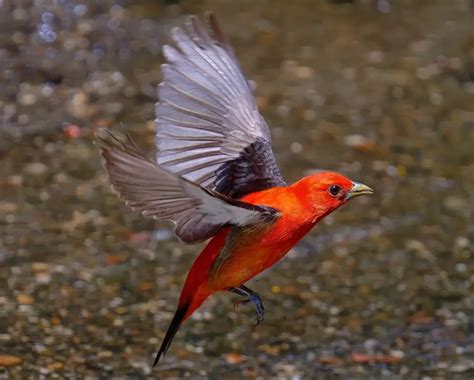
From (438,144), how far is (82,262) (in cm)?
289

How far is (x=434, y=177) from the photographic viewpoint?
26.0 ft

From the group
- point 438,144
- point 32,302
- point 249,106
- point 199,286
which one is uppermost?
point 249,106

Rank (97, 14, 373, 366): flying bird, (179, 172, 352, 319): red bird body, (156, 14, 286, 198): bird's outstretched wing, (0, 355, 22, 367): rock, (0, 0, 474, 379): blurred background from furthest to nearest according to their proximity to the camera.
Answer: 1. (0, 0, 474, 379): blurred background
2. (0, 355, 22, 367): rock
3. (156, 14, 286, 198): bird's outstretched wing
4. (179, 172, 352, 319): red bird body
5. (97, 14, 373, 366): flying bird

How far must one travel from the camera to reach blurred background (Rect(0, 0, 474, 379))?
6.05m

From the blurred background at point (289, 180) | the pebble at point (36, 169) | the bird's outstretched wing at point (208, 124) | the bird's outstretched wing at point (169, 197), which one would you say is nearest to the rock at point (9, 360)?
the blurred background at point (289, 180)

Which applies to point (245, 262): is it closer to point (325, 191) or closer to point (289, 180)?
point (325, 191)

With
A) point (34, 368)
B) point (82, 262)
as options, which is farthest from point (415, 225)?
point (34, 368)

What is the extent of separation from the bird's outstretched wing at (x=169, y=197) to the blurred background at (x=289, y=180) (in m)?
1.98

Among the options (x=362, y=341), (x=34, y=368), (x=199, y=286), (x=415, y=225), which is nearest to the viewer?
(x=199, y=286)

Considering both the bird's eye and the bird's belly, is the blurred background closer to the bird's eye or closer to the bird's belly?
the bird's belly

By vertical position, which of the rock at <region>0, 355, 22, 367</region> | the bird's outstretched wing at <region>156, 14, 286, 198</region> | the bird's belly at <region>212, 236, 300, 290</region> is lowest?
the rock at <region>0, 355, 22, 367</region>

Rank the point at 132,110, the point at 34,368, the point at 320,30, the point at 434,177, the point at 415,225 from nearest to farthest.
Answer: the point at 34,368 < the point at 415,225 < the point at 434,177 < the point at 132,110 < the point at 320,30

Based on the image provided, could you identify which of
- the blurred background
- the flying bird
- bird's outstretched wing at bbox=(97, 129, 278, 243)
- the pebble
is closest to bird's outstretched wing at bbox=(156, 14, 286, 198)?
the flying bird

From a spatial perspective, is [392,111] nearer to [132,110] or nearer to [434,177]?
[434,177]
